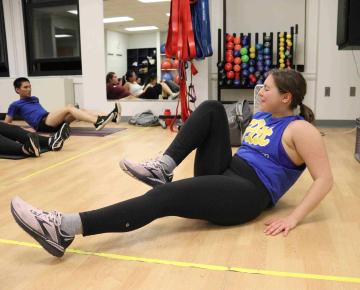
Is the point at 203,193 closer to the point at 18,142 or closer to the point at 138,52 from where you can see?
the point at 18,142

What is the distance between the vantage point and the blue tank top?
1.60m

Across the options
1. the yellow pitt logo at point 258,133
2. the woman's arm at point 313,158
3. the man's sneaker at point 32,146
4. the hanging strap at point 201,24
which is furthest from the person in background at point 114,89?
the woman's arm at point 313,158

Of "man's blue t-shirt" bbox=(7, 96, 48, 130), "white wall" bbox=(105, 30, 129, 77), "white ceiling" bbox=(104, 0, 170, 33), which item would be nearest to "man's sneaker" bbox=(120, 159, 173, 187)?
"man's blue t-shirt" bbox=(7, 96, 48, 130)

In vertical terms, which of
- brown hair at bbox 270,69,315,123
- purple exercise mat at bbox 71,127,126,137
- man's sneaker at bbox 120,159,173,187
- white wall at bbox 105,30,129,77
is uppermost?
white wall at bbox 105,30,129,77

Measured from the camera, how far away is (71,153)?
349 cm

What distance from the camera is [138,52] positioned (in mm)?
5949

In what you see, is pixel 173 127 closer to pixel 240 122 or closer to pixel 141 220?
pixel 240 122

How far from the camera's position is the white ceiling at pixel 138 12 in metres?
5.66

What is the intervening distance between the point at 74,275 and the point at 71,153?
2315 mm

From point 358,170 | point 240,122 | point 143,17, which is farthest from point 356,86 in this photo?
point 143,17

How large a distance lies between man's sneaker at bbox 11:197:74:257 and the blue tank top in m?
0.79

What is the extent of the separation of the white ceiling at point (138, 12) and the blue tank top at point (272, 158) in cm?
431

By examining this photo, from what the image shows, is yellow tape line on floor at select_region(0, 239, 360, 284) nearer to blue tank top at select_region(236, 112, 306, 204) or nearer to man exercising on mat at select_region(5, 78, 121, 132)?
blue tank top at select_region(236, 112, 306, 204)

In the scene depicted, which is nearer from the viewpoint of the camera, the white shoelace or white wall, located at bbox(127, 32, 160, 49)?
the white shoelace
